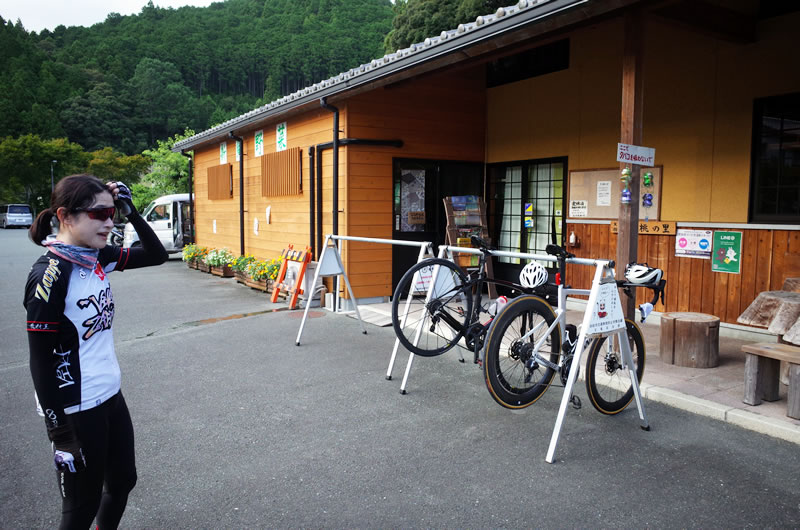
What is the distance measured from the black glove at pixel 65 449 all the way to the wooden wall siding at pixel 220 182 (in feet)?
41.4

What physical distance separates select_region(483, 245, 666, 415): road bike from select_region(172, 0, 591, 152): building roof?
2329mm

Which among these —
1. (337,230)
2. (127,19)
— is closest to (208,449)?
(337,230)

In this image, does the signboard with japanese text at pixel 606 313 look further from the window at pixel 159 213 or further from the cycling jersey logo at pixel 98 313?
the window at pixel 159 213

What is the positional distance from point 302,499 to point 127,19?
241 ft

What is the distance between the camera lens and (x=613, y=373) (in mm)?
4469

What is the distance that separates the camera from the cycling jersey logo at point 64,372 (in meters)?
2.11

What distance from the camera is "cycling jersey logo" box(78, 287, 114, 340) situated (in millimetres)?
2209

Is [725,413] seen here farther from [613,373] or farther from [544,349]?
[544,349]

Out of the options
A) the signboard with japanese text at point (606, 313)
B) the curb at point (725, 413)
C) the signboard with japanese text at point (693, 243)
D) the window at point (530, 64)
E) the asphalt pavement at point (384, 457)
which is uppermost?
the window at point (530, 64)

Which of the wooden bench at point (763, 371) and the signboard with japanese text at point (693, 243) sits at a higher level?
the signboard with japanese text at point (693, 243)

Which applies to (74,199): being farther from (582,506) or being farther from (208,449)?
(582,506)

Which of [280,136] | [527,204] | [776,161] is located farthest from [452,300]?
[280,136]

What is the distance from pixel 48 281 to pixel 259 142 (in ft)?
35.0

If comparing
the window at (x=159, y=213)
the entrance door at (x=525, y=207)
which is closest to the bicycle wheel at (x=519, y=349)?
the entrance door at (x=525, y=207)
